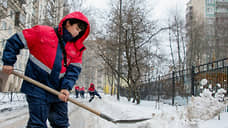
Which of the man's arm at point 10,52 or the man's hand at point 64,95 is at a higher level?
the man's arm at point 10,52

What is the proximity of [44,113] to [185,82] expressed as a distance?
9068mm

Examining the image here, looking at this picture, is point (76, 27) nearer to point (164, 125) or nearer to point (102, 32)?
point (164, 125)

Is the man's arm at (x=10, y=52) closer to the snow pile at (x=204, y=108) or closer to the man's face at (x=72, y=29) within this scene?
the man's face at (x=72, y=29)

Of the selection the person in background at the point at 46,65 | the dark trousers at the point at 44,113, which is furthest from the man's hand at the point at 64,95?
the dark trousers at the point at 44,113

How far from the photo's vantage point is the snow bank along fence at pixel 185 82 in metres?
7.80

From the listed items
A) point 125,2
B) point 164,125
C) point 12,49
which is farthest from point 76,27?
point 125,2

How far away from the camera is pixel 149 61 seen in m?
18.7

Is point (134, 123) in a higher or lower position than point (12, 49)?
lower

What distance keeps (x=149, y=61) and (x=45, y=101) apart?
53.7ft

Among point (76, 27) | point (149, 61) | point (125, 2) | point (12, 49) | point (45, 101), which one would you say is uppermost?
point (125, 2)

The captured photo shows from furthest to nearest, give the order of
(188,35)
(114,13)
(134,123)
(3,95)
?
(188,35)
(114,13)
(3,95)
(134,123)

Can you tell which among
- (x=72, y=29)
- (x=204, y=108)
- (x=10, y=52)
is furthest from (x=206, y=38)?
(x=10, y=52)

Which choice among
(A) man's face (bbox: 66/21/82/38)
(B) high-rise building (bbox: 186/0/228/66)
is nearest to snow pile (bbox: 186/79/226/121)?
(A) man's face (bbox: 66/21/82/38)

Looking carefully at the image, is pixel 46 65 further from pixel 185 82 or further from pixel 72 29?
pixel 185 82
